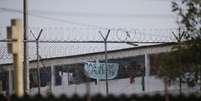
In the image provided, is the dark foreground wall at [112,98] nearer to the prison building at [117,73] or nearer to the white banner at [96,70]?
the white banner at [96,70]

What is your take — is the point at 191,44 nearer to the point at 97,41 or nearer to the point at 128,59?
the point at 97,41

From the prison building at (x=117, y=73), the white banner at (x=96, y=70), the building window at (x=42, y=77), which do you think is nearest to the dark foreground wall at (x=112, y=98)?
the white banner at (x=96, y=70)

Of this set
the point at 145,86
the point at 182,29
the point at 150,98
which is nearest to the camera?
the point at 150,98

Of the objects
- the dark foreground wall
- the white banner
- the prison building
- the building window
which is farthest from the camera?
the building window

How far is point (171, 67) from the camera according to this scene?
476 inches

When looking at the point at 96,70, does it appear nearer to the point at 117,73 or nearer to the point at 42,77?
the point at 117,73

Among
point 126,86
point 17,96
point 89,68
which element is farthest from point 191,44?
point 126,86

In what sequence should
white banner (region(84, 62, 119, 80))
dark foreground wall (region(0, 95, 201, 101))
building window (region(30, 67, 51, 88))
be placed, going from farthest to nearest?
building window (region(30, 67, 51, 88)) < white banner (region(84, 62, 119, 80)) < dark foreground wall (region(0, 95, 201, 101))

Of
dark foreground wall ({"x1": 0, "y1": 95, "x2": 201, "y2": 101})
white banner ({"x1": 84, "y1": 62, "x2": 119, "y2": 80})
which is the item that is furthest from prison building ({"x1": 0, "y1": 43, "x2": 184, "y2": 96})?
dark foreground wall ({"x1": 0, "y1": 95, "x2": 201, "y2": 101})

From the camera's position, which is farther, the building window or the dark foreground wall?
the building window

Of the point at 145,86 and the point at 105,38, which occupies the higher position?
the point at 105,38

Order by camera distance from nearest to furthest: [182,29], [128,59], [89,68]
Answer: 1. [182,29]
2. [89,68]
3. [128,59]

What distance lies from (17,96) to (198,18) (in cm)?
464

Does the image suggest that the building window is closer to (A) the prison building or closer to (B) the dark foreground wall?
(A) the prison building
